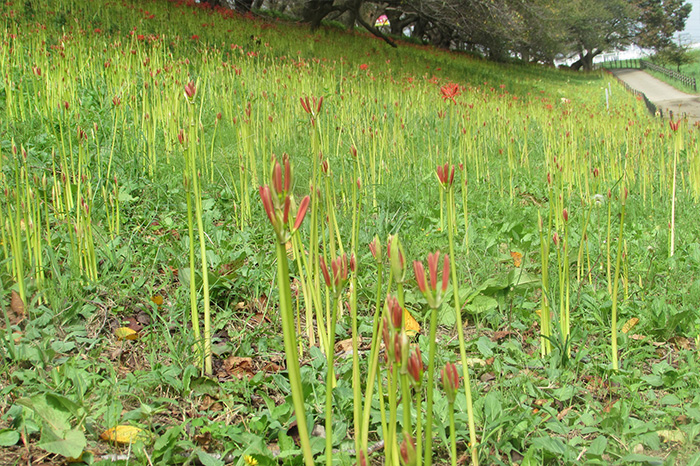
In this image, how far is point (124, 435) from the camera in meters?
1.41

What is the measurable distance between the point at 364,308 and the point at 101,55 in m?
4.60

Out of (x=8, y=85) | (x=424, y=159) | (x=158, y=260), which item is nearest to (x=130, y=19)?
(x=8, y=85)

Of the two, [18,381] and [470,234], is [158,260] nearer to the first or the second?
[18,381]

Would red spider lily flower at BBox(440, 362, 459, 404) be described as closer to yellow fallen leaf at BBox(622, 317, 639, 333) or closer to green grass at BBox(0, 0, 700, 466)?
green grass at BBox(0, 0, 700, 466)

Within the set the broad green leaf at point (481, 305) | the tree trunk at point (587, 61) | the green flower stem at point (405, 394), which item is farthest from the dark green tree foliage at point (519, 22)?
the green flower stem at point (405, 394)

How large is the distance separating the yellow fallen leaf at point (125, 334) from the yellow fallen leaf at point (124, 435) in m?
0.52

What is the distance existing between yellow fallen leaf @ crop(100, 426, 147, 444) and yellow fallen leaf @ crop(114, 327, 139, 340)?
0.52 m

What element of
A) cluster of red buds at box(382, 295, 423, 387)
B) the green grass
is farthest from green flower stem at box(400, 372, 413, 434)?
the green grass

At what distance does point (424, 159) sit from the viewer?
4082mm

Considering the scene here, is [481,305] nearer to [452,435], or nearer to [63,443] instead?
[452,435]

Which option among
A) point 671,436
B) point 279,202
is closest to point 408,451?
point 279,202

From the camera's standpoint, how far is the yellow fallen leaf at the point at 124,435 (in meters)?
1.38

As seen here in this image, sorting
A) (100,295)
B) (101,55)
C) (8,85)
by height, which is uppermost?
(101,55)

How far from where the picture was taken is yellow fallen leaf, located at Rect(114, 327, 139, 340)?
1.89m
